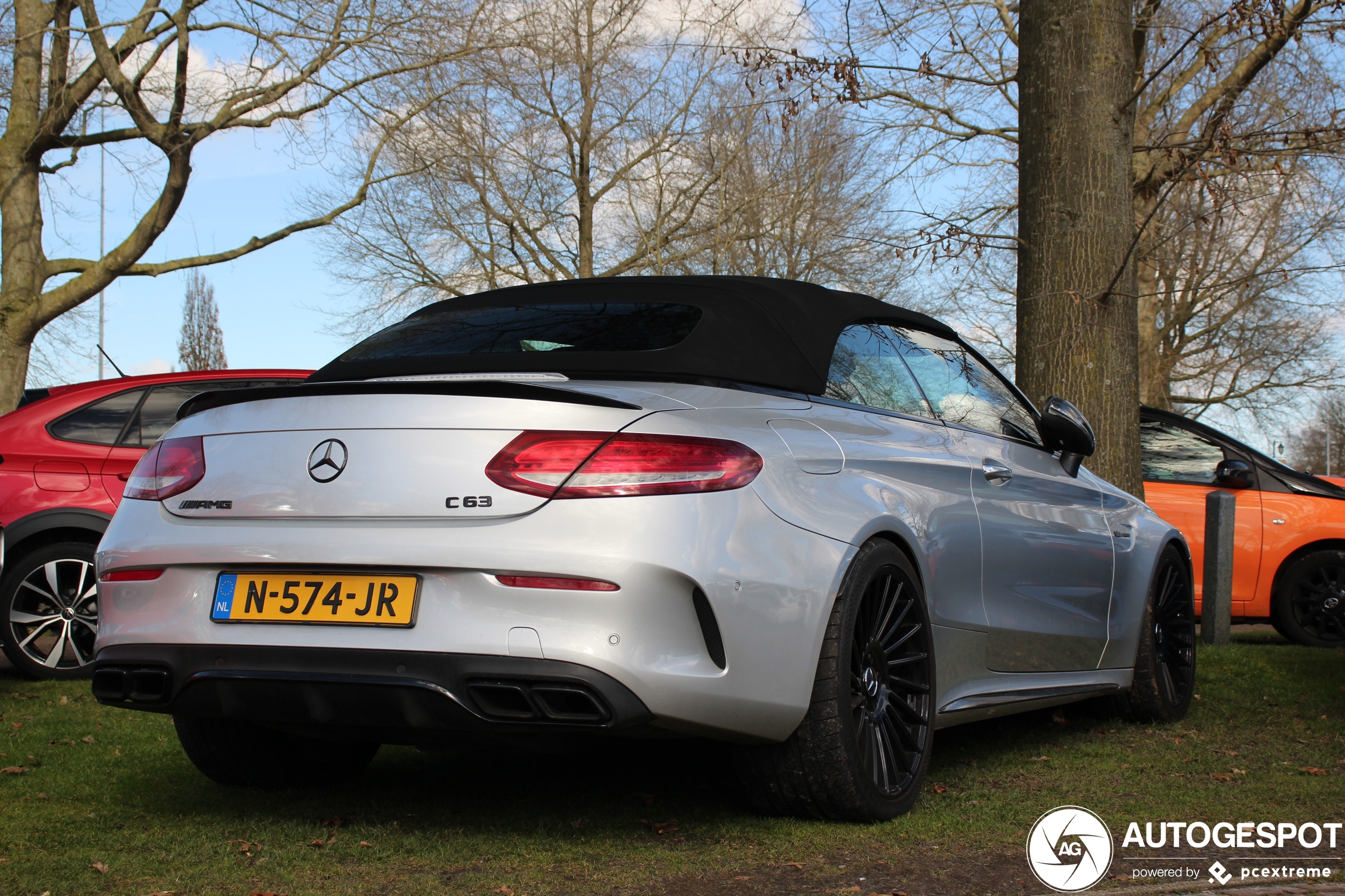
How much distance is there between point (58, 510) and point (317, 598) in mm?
5080

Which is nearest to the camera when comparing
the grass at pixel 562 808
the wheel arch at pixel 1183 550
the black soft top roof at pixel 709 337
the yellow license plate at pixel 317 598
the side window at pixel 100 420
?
the yellow license plate at pixel 317 598

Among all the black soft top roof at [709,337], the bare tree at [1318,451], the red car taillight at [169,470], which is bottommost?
the bare tree at [1318,451]

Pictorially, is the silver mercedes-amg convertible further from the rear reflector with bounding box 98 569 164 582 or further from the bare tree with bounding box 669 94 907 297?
the bare tree with bounding box 669 94 907 297

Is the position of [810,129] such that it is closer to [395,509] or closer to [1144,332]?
[1144,332]

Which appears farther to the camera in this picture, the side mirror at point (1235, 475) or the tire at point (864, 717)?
the side mirror at point (1235, 475)

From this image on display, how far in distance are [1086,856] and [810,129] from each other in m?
19.4

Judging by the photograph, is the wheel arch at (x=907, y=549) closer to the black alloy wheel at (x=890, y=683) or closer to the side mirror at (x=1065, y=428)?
the black alloy wheel at (x=890, y=683)

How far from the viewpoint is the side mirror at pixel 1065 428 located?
5238mm

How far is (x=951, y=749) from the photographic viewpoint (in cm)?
526

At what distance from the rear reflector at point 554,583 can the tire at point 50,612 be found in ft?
17.5

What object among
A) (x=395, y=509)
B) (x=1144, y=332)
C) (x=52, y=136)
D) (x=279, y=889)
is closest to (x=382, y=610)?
(x=395, y=509)

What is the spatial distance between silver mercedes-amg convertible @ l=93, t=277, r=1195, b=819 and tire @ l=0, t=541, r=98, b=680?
12.6 feet

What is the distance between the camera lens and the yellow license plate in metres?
3.29

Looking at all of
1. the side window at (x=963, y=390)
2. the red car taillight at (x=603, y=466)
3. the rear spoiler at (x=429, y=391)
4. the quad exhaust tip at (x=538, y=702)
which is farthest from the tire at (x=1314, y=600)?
the quad exhaust tip at (x=538, y=702)
